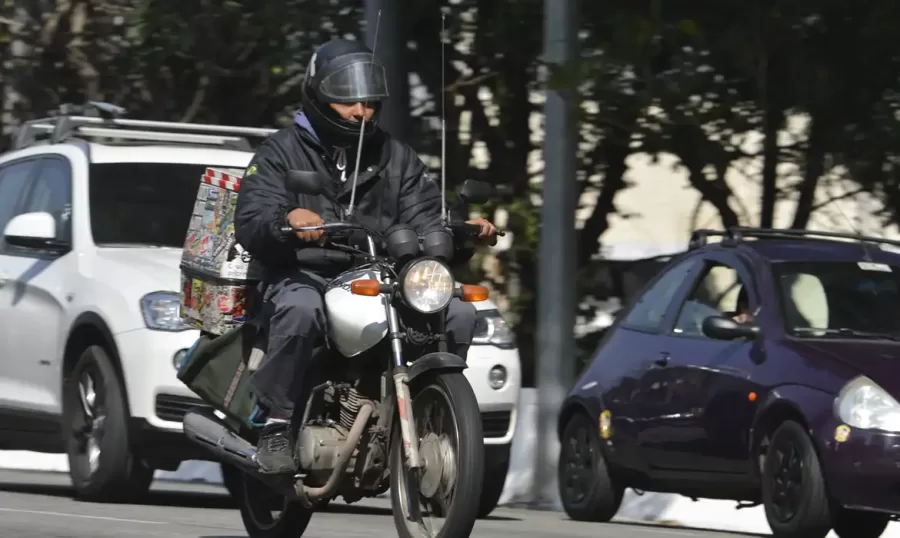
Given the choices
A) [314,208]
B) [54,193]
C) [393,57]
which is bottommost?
[314,208]

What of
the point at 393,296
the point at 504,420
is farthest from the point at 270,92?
the point at 393,296

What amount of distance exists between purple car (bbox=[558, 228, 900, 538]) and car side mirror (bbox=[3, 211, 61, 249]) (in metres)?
3.07

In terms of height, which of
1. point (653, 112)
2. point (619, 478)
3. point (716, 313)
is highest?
point (653, 112)

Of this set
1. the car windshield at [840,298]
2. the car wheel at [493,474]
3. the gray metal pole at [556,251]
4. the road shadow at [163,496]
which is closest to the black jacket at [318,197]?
the car windshield at [840,298]

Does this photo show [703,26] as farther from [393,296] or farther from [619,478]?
[393,296]

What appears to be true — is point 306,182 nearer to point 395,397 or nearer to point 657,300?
point 395,397

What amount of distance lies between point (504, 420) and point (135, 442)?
6.31 feet

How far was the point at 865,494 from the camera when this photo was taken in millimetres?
9062

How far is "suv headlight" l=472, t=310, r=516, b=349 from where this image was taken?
1097cm

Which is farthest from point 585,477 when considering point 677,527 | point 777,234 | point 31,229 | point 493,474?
point 31,229

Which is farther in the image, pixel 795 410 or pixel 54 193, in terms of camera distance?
pixel 54 193

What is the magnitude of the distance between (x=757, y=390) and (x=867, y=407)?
2.62 feet

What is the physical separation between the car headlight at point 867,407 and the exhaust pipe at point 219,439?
2.77 m

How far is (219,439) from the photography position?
823 cm
